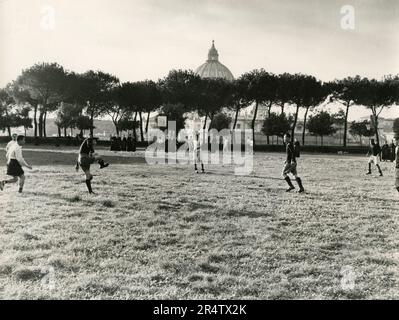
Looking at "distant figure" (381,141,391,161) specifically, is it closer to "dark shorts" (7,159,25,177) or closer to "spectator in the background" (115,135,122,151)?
"spectator in the background" (115,135,122,151)

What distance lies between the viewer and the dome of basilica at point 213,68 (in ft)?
394

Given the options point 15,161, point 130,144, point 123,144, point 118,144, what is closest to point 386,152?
point 130,144

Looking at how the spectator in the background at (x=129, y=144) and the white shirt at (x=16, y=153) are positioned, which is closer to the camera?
the white shirt at (x=16, y=153)

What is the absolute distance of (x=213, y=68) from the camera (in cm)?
12162

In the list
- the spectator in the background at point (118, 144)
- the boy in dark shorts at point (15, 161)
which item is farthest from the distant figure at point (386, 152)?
the boy in dark shorts at point (15, 161)

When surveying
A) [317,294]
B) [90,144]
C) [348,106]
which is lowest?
[317,294]

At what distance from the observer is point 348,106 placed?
66.2 meters

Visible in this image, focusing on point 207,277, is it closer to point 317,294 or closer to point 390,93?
point 317,294

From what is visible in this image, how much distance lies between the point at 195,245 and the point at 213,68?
383 ft

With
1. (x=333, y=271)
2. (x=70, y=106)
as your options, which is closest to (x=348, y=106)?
(x=70, y=106)

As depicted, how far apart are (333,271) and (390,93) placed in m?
61.3

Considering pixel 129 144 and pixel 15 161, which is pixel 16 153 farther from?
pixel 129 144

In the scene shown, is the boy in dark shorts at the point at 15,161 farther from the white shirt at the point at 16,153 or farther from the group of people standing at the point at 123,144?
the group of people standing at the point at 123,144

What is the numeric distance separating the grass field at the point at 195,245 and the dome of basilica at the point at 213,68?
10820 cm
